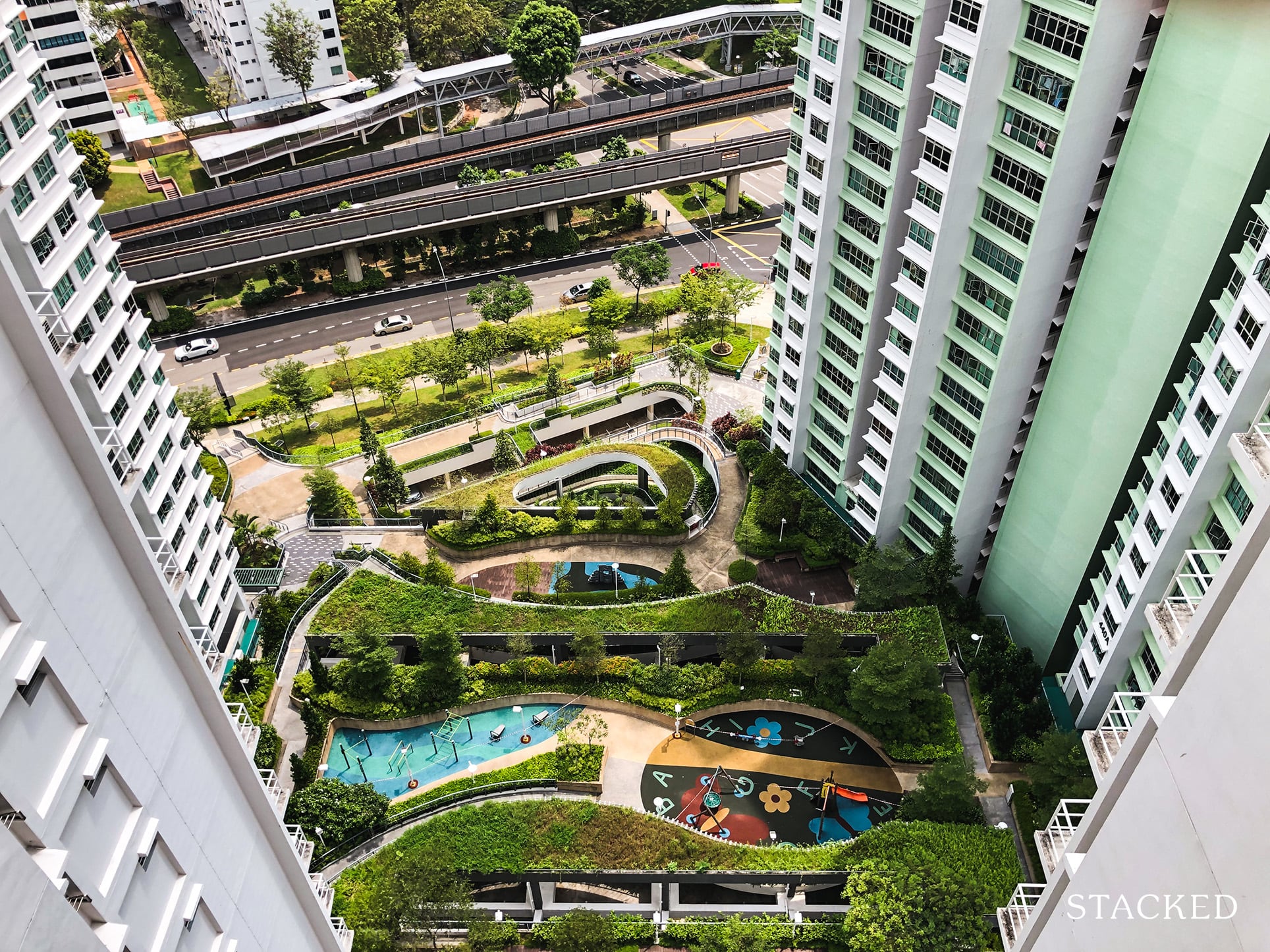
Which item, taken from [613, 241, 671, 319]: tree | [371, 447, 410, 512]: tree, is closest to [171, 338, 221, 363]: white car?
[371, 447, 410, 512]: tree

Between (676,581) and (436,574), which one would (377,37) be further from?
(676,581)

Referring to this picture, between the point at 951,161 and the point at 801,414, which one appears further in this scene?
the point at 801,414

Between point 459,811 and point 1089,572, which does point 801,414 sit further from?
point 459,811

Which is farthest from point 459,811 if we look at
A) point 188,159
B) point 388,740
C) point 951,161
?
point 188,159

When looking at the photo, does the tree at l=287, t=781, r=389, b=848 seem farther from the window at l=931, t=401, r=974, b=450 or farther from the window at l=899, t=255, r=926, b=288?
the window at l=899, t=255, r=926, b=288

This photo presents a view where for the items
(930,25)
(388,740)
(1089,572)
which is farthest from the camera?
(388,740)

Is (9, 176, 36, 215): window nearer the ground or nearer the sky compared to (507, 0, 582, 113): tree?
nearer the sky

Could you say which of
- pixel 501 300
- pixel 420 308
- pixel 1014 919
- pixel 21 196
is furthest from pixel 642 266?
pixel 1014 919
